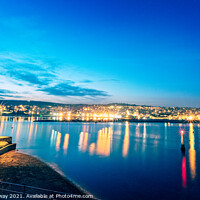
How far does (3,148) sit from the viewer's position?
19.1 metres

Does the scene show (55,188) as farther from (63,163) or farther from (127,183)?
(63,163)

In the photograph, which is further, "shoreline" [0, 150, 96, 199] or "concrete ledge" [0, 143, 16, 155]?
"concrete ledge" [0, 143, 16, 155]

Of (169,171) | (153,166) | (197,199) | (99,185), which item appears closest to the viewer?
(197,199)

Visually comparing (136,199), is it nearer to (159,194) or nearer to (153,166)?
(159,194)

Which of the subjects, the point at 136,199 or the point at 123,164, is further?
the point at 123,164

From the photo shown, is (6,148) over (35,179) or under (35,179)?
over

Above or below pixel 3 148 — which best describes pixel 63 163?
below

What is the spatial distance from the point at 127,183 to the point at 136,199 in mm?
3054

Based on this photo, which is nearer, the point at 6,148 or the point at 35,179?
the point at 35,179

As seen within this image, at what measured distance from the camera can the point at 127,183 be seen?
14.7 meters

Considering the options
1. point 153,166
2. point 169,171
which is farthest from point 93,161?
point 169,171

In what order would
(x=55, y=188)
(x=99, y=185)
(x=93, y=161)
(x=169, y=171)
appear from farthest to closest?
(x=93, y=161) < (x=169, y=171) < (x=99, y=185) < (x=55, y=188)

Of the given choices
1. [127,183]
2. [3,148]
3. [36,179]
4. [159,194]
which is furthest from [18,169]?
[159,194]

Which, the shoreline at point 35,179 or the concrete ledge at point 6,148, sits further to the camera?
the concrete ledge at point 6,148
